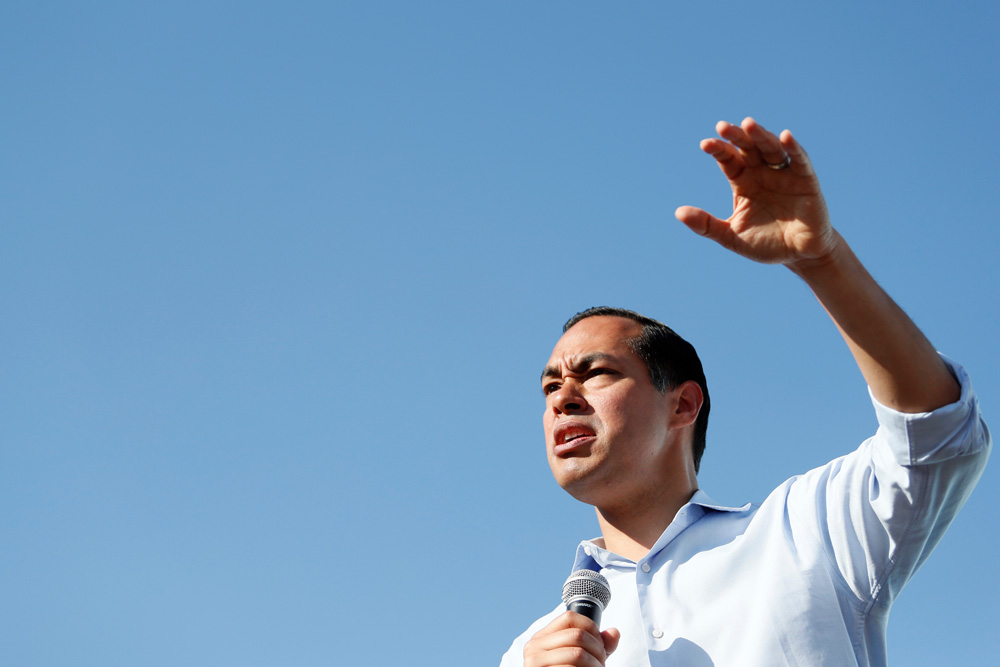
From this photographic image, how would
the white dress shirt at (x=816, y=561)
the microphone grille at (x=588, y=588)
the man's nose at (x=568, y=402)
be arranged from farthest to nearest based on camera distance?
the man's nose at (x=568, y=402)
the microphone grille at (x=588, y=588)
the white dress shirt at (x=816, y=561)

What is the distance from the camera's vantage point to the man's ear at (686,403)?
4.59 m

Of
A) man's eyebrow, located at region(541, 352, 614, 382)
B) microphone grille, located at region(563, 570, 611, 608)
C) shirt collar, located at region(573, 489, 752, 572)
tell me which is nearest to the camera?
microphone grille, located at region(563, 570, 611, 608)

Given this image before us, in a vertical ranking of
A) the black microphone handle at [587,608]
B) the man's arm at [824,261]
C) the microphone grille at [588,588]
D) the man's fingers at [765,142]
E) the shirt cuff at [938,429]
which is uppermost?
the man's fingers at [765,142]

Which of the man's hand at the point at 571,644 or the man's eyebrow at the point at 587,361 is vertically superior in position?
the man's eyebrow at the point at 587,361

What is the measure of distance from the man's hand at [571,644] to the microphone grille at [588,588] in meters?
0.23

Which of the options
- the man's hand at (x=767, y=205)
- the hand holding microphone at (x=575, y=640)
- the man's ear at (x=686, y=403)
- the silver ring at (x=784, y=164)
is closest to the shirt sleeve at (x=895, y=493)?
the man's hand at (x=767, y=205)

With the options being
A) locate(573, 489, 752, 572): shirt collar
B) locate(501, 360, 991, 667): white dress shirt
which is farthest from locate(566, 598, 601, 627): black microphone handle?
locate(573, 489, 752, 572): shirt collar

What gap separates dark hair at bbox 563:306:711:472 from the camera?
182 inches

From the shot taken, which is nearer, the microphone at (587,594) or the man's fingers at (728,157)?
the man's fingers at (728,157)

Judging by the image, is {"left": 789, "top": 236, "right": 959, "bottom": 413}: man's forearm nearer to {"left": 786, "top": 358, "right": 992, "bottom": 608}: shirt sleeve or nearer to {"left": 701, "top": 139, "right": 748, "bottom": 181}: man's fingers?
{"left": 786, "top": 358, "right": 992, "bottom": 608}: shirt sleeve

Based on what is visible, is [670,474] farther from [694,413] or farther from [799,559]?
[799,559]

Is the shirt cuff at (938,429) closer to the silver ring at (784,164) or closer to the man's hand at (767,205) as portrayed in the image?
the man's hand at (767,205)

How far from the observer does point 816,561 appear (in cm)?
331

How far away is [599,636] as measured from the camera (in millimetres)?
2914
